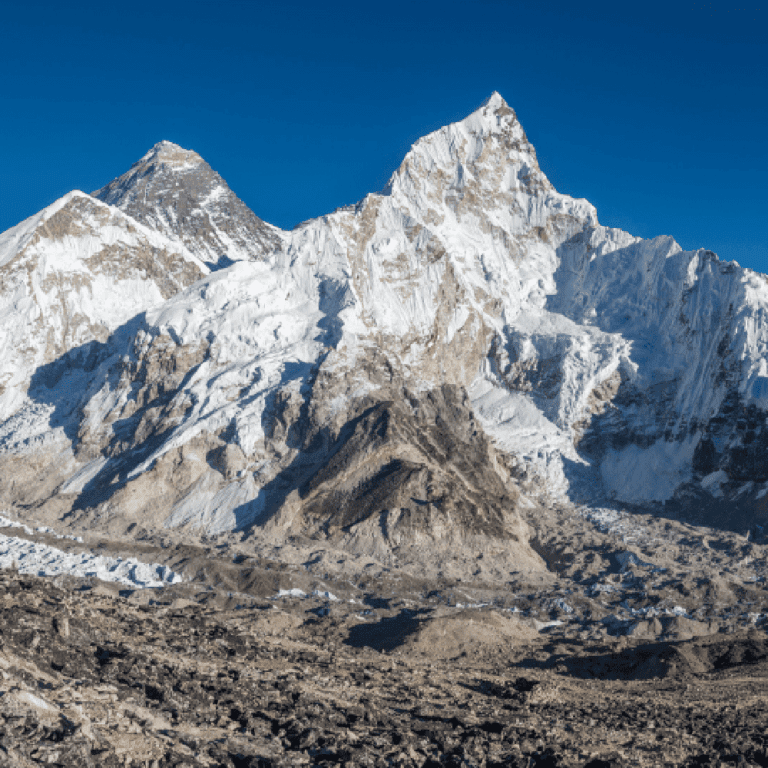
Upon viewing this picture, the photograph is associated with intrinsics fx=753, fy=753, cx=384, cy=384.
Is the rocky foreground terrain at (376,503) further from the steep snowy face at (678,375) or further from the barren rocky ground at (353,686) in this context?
the steep snowy face at (678,375)

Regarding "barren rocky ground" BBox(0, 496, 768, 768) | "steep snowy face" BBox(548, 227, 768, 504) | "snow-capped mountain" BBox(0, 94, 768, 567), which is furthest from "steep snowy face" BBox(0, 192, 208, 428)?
"steep snowy face" BBox(548, 227, 768, 504)

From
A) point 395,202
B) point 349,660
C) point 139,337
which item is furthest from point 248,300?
point 349,660

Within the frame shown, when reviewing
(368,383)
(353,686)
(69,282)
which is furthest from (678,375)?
(353,686)

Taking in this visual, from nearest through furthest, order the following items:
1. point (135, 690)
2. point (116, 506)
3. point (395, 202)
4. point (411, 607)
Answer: point (135, 690)
point (411, 607)
point (116, 506)
point (395, 202)

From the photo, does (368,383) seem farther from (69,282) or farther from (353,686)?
(353,686)

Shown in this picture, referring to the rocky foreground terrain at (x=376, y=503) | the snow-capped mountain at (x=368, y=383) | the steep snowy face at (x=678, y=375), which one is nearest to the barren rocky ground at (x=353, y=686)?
the rocky foreground terrain at (x=376, y=503)

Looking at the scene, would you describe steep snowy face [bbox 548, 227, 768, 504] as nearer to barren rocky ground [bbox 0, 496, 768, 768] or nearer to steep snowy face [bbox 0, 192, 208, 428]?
barren rocky ground [bbox 0, 496, 768, 768]

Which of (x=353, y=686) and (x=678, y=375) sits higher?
(x=678, y=375)

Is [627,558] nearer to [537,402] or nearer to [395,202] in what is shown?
[537,402]
